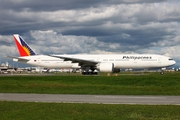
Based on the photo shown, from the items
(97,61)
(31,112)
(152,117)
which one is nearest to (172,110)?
(152,117)

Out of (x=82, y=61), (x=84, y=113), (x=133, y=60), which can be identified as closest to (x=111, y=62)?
(x=133, y=60)

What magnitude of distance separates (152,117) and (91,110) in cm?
279

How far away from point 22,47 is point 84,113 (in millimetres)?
53924

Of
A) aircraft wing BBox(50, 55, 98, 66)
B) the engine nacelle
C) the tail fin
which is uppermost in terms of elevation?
the tail fin

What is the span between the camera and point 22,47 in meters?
64.6

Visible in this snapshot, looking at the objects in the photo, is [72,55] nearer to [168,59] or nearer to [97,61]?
[97,61]

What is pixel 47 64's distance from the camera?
197 ft

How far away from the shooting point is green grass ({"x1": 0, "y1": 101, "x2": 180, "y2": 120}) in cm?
1168

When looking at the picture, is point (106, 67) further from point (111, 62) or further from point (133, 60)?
point (133, 60)

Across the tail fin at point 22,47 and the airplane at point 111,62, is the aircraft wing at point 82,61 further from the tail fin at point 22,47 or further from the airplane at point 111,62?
the tail fin at point 22,47

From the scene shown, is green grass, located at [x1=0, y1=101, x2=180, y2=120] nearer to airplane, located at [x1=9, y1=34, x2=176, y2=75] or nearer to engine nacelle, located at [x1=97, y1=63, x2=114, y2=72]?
engine nacelle, located at [x1=97, y1=63, x2=114, y2=72]

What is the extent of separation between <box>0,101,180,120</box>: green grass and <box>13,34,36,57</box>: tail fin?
5011cm

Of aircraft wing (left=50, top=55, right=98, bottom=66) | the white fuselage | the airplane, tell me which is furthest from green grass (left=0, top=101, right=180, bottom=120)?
the white fuselage

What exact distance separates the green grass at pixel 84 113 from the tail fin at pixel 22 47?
50110mm
